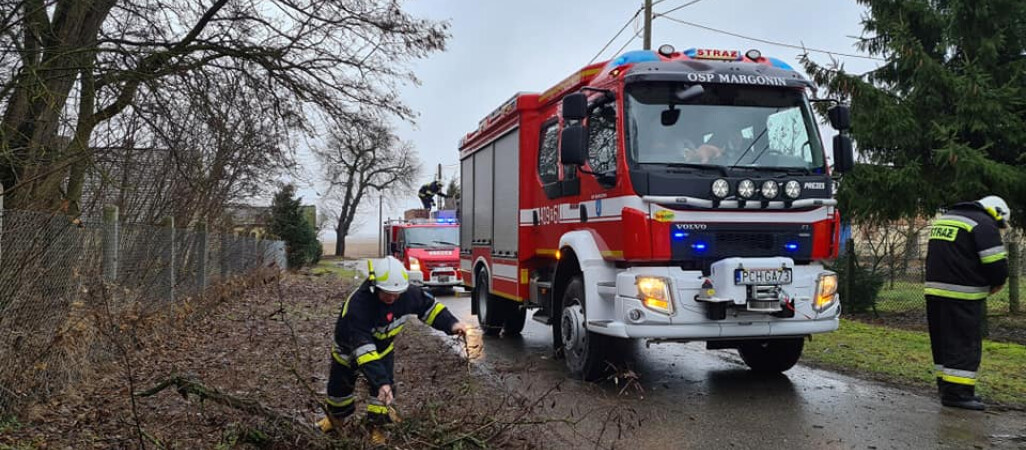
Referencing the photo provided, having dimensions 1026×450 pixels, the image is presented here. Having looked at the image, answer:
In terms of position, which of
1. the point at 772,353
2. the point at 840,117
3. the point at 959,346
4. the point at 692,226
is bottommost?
the point at 772,353

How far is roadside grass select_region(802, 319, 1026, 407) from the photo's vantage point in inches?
283

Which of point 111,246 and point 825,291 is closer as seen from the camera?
point 825,291

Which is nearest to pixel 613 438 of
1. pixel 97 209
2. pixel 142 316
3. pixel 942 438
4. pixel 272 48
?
pixel 942 438

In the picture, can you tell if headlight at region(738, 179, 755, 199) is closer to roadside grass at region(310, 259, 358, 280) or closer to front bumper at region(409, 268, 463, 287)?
front bumper at region(409, 268, 463, 287)

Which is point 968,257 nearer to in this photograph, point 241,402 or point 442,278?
point 241,402

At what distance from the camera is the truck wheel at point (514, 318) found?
36.9 ft

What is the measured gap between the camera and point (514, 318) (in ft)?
37.2

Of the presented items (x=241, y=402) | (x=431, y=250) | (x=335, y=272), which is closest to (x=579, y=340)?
(x=241, y=402)

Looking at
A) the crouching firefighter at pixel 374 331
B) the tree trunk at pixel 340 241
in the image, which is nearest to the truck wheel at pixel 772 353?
the crouching firefighter at pixel 374 331

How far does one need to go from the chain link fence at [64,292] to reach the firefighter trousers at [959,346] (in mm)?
6272

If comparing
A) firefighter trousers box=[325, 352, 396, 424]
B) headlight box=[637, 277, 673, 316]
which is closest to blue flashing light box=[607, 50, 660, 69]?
headlight box=[637, 277, 673, 316]

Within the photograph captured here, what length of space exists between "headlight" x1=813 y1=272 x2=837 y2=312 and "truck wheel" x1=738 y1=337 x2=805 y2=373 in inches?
23.9

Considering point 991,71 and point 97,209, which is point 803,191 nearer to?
point 991,71

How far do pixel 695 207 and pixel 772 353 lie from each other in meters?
2.14
